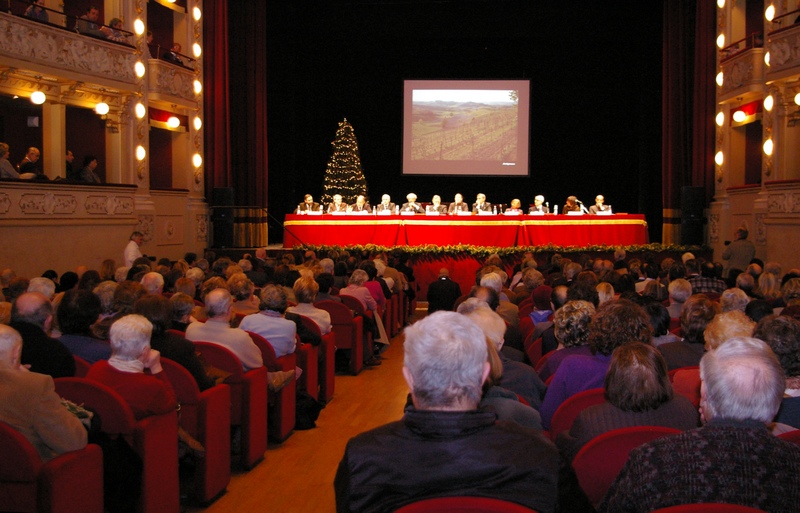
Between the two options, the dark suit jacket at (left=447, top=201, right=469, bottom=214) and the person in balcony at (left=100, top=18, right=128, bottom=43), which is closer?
the person in balcony at (left=100, top=18, right=128, bottom=43)

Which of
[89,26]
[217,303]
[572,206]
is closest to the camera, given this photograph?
[217,303]

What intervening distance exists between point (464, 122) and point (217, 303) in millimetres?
15333

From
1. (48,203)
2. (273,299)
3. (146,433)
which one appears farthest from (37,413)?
(48,203)

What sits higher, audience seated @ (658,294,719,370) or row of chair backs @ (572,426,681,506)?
audience seated @ (658,294,719,370)

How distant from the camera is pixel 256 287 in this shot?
26.5 ft

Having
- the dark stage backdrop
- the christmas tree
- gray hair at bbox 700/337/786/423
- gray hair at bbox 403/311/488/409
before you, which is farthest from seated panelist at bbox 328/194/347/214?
gray hair at bbox 403/311/488/409

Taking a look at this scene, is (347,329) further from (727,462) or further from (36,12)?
(36,12)

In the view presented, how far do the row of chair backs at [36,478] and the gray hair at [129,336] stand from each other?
65cm

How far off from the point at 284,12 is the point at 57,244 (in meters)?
9.56

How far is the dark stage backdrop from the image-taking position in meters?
19.0

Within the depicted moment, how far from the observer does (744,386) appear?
212cm

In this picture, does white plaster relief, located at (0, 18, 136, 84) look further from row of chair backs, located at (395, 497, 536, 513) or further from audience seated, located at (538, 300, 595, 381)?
row of chair backs, located at (395, 497, 536, 513)

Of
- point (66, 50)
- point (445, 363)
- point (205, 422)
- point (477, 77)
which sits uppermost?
point (477, 77)

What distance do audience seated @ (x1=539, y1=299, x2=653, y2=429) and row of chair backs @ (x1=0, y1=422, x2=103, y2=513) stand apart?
189 cm
